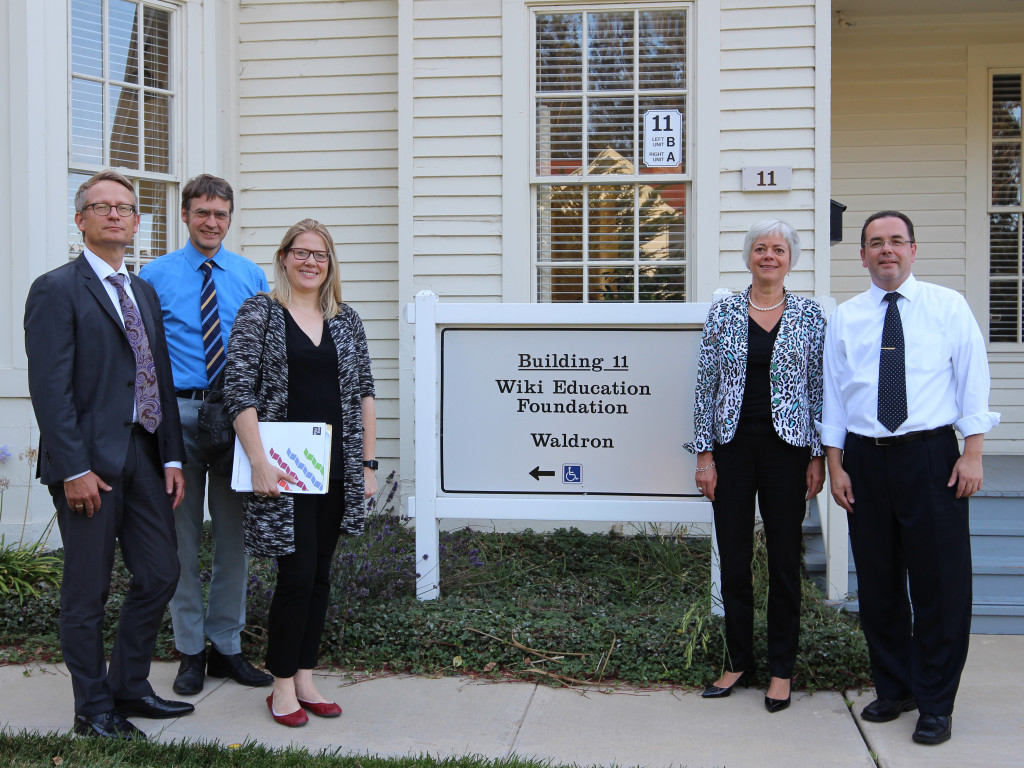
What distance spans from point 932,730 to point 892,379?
132cm

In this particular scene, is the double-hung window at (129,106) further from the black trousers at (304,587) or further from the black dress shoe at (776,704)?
the black dress shoe at (776,704)

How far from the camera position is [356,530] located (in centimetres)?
365

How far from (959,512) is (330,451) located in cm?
241

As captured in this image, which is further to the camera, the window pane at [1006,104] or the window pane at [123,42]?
the window pane at [1006,104]

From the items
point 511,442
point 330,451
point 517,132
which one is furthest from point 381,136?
point 330,451

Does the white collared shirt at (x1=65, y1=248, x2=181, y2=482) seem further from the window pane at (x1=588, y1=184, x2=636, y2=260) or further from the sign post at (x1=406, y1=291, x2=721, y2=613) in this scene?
the window pane at (x1=588, y1=184, x2=636, y2=260)

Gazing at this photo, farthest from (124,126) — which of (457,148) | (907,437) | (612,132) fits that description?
(907,437)

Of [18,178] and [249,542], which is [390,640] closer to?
[249,542]

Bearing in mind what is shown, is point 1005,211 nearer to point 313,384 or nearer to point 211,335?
point 313,384

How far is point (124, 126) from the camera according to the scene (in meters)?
6.23

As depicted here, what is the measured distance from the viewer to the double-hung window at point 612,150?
20.7ft

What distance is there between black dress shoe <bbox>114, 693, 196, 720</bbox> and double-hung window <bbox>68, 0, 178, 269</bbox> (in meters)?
3.31

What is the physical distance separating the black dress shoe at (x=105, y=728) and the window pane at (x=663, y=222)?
4386 mm

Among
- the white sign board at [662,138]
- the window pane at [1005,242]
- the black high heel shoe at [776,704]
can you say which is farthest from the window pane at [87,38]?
the window pane at [1005,242]
